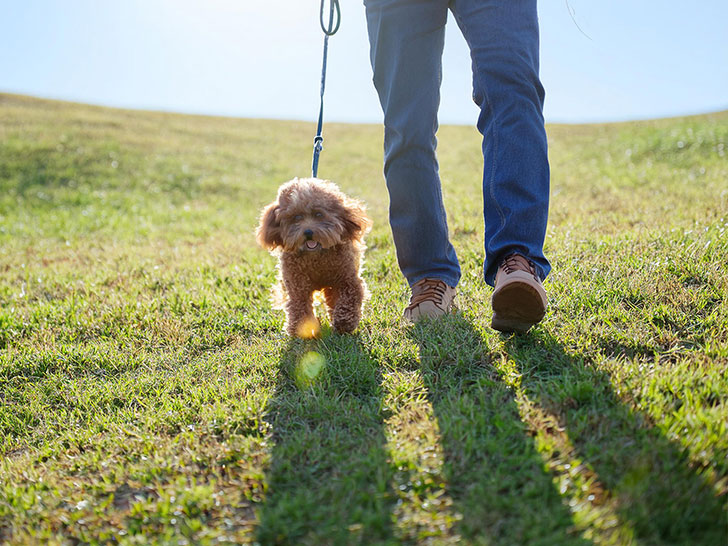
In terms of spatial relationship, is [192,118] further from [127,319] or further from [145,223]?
[127,319]

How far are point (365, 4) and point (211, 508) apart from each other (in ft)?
9.56

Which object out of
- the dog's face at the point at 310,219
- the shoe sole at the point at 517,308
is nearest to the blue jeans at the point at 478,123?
the shoe sole at the point at 517,308

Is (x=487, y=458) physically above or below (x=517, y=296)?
below

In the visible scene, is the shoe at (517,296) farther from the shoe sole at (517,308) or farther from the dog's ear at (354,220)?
the dog's ear at (354,220)

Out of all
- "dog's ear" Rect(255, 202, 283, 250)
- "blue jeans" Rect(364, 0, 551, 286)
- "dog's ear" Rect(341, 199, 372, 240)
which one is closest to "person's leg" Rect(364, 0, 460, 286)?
"blue jeans" Rect(364, 0, 551, 286)

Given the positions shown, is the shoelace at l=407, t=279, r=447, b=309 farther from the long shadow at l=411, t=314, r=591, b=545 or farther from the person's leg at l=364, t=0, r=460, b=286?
the long shadow at l=411, t=314, r=591, b=545

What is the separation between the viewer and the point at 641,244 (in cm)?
419

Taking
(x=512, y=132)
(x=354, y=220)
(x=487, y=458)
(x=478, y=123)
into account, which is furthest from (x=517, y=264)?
(x=354, y=220)

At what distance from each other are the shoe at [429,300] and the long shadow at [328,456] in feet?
1.59

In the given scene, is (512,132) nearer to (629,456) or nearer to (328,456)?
(629,456)

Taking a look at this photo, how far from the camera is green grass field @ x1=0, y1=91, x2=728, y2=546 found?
1802 millimetres

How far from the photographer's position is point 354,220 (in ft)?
12.2

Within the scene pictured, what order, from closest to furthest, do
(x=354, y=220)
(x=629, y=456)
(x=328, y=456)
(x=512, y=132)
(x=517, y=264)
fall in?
(x=629, y=456), (x=328, y=456), (x=517, y=264), (x=512, y=132), (x=354, y=220)

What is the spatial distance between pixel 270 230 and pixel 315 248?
1.27ft
